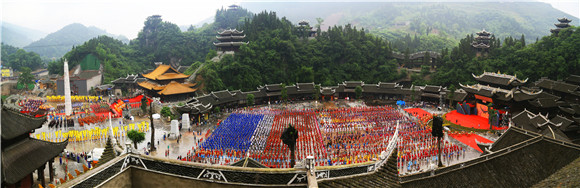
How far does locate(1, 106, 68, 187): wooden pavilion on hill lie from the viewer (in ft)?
41.3

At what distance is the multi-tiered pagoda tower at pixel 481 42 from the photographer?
62781 mm

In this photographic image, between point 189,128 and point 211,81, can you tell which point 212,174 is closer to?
point 189,128

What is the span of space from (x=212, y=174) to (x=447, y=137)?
105ft

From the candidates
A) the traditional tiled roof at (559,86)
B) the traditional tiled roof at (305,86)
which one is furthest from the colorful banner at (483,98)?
the traditional tiled roof at (305,86)

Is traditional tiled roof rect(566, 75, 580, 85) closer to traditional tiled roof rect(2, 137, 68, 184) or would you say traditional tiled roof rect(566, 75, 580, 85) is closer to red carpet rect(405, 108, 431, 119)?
red carpet rect(405, 108, 431, 119)

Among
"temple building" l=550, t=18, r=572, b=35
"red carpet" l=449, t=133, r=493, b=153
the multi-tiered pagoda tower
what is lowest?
"red carpet" l=449, t=133, r=493, b=153

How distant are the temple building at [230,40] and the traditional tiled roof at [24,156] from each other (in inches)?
2005

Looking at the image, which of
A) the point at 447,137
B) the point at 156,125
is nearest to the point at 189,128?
the point at 156,125

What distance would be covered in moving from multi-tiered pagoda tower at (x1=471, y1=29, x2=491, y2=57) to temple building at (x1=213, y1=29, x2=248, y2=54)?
43.8 metres

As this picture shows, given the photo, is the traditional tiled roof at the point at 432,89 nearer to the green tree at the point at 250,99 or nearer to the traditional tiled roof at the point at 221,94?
the green tree at the point at 250,99

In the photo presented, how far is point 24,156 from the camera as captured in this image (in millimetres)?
13875

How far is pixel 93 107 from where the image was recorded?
43094mm

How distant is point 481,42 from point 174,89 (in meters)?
55.5

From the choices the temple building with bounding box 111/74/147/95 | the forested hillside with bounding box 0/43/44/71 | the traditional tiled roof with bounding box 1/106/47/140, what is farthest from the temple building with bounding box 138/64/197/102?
the forested hillside with bounding box 0/43/44/71
